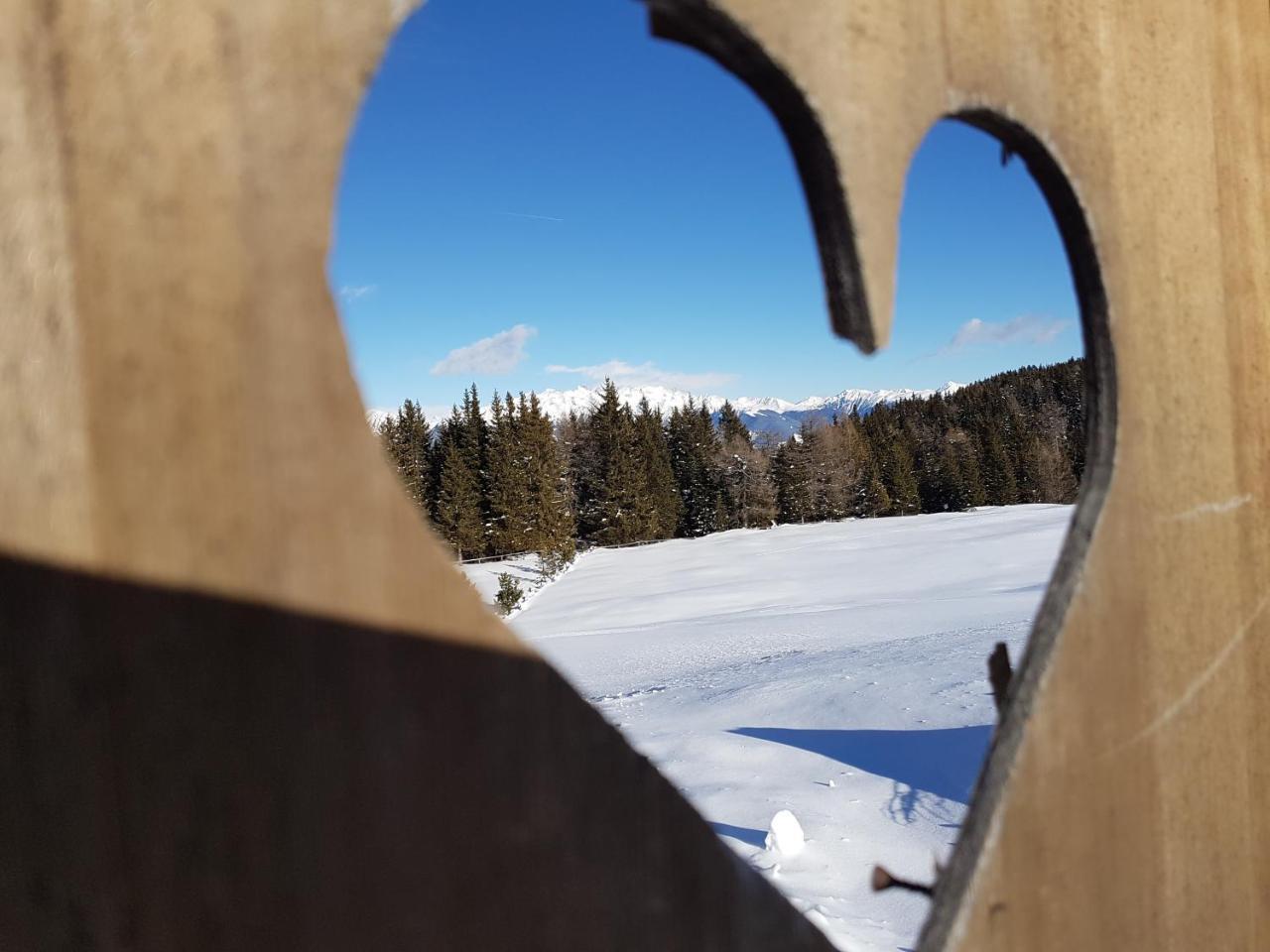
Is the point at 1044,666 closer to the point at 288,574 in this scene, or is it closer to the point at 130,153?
the point at 288,574

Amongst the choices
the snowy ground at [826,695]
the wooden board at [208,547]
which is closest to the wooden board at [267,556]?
the wooden board at [208,547]

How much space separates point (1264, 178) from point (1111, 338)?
0.21 m

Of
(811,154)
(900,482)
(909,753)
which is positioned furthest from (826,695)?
(900,482)

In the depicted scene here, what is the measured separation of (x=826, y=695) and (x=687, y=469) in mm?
20946

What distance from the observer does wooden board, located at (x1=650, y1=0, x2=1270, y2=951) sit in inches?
15.2

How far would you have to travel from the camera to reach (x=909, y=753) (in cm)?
358

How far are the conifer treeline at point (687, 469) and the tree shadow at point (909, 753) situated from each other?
15.3m

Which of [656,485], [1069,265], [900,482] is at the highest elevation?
[656,485]

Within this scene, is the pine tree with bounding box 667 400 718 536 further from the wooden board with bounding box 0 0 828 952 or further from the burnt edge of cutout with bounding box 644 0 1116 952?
the wooden board with bounding box 0 0 828 952

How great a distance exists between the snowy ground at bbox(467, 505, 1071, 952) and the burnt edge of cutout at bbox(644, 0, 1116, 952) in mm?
116

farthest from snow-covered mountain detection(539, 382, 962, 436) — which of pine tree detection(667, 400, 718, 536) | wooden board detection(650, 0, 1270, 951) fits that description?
wooden board detection(650, 0, 1270, 951)

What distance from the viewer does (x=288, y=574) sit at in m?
0.31

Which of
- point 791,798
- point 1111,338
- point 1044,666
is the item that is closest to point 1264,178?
point 1111,338

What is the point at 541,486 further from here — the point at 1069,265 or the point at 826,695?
the point at 1069,265
